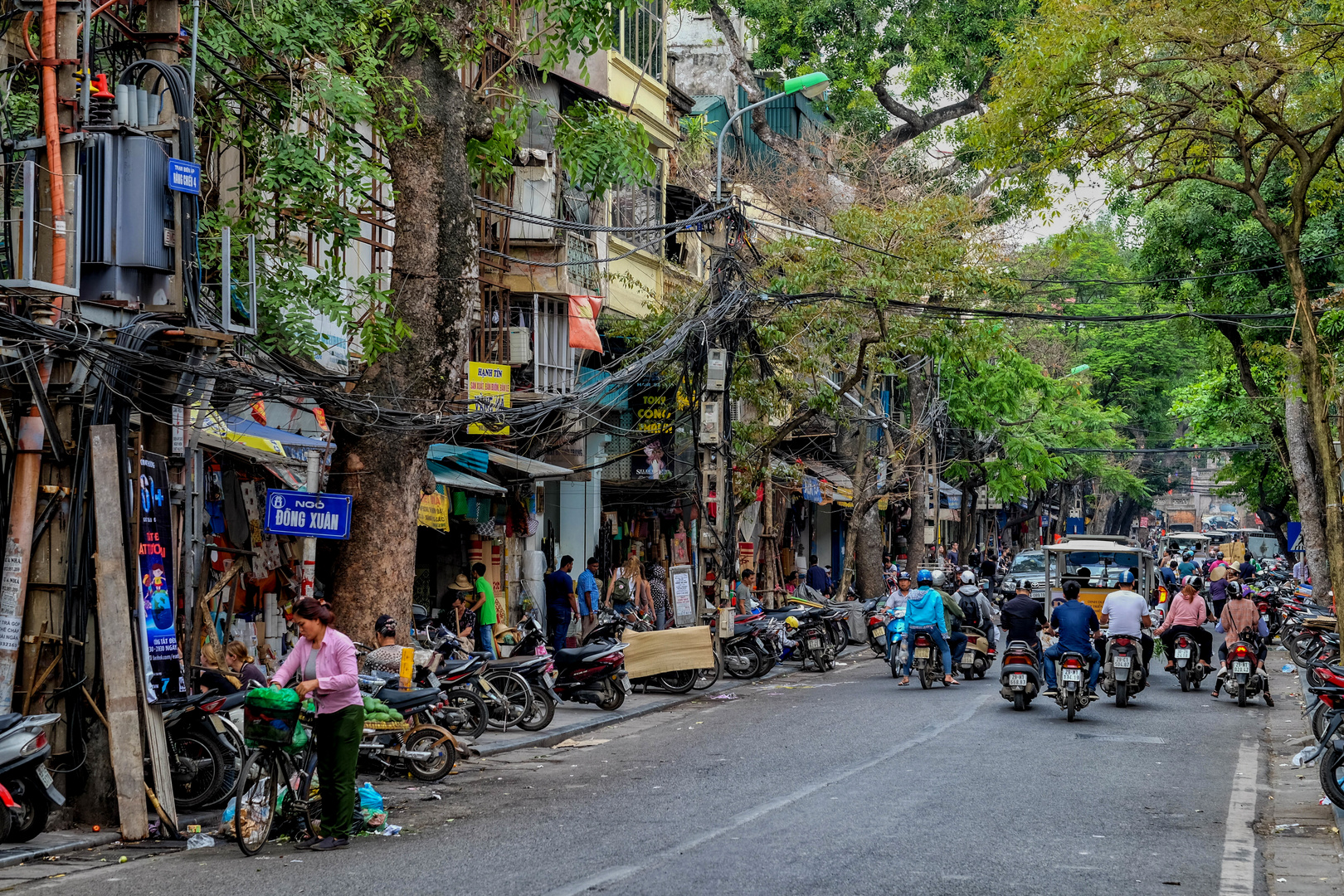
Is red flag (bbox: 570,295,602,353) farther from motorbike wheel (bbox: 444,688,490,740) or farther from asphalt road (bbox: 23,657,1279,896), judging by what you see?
motorbike wheel (bbox: 444,688,490,740)

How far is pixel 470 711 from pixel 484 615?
5285 mm

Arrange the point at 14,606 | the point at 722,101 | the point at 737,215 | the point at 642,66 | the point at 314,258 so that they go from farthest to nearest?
the point at 722,101 → the point at 642,66 → the point at 737,215 → the point at 314,258 → the point at 14,606

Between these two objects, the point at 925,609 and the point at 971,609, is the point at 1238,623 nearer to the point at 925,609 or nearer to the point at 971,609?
the point at 925,609

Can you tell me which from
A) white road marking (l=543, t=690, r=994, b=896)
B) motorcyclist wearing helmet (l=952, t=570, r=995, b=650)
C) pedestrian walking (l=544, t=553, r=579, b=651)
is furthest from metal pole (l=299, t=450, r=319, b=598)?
motorcyclist wearing helmet (l=952, t=570, r=995, b=650)

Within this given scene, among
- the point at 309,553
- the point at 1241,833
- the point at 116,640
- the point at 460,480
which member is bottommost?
the point at 1241,833

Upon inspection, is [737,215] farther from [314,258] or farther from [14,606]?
[14,606]

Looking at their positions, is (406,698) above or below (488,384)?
below

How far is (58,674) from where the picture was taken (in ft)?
33.3

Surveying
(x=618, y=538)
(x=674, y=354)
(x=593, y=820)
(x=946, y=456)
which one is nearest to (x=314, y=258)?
(x=674, y=354)

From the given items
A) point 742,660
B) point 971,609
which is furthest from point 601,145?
point 971,609

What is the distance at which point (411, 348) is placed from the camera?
14.2m

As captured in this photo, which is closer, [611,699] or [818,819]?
[818,819]

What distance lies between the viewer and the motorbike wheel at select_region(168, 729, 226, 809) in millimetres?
10711

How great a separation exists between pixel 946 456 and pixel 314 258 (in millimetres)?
38099
